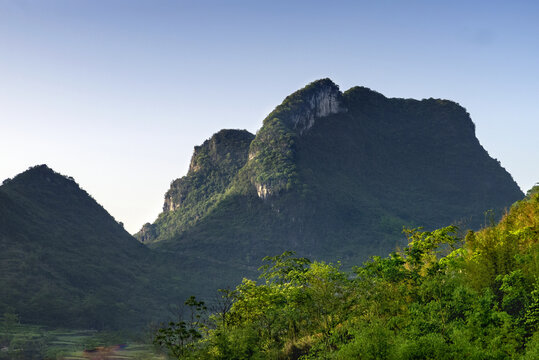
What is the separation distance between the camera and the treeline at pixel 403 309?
23875 mm

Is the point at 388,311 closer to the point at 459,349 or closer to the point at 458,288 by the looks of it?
the point at 458,288

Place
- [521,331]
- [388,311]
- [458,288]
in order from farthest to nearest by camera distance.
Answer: [388,311], [458,288], [521,331]

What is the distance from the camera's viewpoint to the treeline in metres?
23.9

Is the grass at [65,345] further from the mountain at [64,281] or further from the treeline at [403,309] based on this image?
the treeline at [403,309]

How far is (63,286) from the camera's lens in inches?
6186

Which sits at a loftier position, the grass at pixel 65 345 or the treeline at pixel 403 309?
the treeline at pixel 403 309

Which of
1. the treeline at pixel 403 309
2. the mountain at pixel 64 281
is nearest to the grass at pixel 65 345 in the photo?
the mountain at pixel 64 281

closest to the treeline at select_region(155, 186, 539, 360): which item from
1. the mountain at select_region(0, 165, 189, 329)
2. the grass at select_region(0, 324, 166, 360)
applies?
the grass at select_region(0, 324, 166, 360)

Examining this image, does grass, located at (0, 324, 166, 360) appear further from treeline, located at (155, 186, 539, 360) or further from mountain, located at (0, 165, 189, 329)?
treeline, located at (155, 186, 539, 360)

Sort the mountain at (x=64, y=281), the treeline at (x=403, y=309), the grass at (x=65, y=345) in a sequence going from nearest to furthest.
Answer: the treeline at (x=403, y=309) → the grass at (x=65, y=345) → the mountain at (x=64, y=281)

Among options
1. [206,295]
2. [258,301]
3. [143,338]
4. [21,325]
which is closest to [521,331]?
[258,301]

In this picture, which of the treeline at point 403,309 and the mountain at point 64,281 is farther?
the mountain at point 64,281

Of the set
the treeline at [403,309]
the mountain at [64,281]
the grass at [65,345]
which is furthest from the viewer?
the mountain at [64,281]

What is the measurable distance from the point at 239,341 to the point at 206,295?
158757mm
